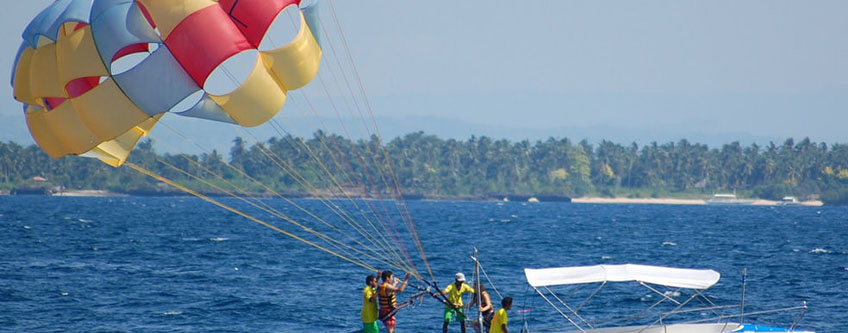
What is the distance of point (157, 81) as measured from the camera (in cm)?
1853

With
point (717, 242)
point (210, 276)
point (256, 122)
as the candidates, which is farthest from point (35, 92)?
point (717, 242)

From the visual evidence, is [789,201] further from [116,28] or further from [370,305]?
[116,28]

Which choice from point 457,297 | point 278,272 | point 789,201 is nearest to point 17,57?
point 457,297

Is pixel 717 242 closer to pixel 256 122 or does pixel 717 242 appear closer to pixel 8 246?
pixel 8 246

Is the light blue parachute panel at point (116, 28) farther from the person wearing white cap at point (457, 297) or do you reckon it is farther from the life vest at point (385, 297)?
the person wearing white cap at point (457, 297)

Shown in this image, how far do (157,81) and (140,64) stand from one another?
19.3 inches

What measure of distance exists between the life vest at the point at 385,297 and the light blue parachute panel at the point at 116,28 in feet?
21.8

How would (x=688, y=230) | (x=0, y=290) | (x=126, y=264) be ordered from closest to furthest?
(x=0, y=290)
(x=126, y=264)
(x=688, y=230)

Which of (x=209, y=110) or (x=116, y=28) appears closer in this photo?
(x=116, y=28)

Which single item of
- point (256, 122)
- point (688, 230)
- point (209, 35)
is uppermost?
point (209, 35)

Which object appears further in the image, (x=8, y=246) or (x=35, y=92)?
(x=8, y=246)

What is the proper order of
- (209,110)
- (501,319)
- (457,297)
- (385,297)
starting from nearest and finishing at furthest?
(501,319) → (209,110) → (457,297) → (385,297)

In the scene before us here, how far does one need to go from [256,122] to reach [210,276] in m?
22.6

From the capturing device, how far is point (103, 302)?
32469mm
